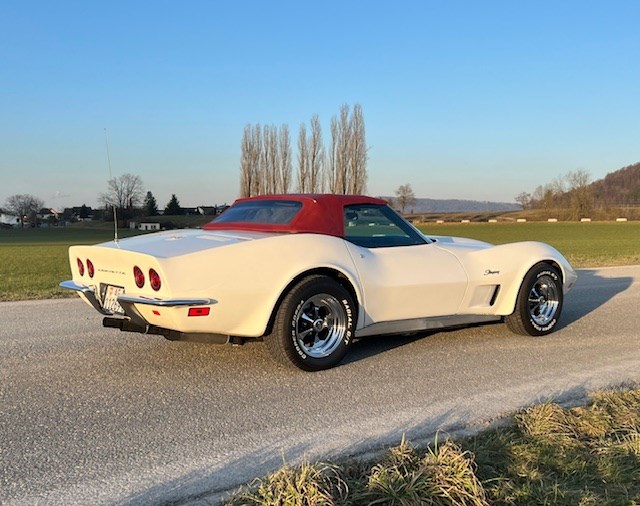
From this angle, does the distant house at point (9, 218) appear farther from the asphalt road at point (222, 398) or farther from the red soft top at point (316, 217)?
the red soft top at point (316, 217)

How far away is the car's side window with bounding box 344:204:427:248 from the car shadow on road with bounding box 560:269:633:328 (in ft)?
7.81

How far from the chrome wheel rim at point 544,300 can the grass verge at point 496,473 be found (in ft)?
8.82

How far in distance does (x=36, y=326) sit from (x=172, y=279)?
306 cm

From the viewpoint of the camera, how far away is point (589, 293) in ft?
30.4

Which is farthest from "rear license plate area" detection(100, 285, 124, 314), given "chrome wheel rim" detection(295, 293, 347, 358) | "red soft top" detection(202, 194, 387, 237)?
"chrome wheel rim" detection(295, 293, 347, 358)

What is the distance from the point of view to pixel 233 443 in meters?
3.31

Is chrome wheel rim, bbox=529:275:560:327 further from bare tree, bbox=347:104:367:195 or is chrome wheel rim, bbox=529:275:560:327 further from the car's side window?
bare tree, bbox=347:104:367:195

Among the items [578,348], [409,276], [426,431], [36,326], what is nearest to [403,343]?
[409,276]

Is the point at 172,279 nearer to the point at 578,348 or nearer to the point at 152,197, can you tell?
the point at 578,348

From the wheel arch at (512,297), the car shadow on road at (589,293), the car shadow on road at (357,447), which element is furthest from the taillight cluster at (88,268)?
the car shadow on road at (589,293)

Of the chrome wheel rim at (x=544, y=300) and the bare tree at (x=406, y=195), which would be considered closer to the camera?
the chrome wheel rim at (x=544, y=300)

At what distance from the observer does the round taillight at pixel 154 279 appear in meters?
4.24

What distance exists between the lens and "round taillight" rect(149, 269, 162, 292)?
4.24 m

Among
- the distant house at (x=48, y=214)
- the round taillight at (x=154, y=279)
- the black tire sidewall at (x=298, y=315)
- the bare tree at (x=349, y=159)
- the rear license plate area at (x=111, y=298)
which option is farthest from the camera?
the distant house at (x=48, y=214)
